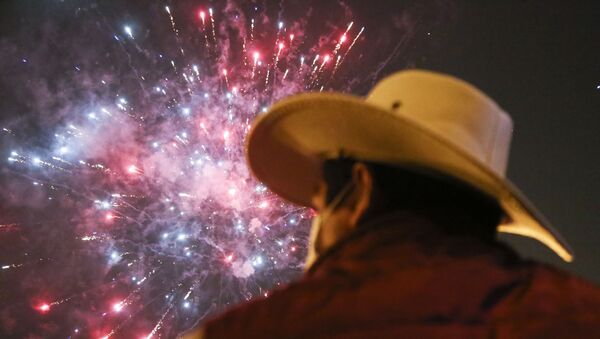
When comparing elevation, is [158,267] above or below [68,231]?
below

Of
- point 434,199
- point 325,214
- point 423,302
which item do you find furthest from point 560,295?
point 325,214

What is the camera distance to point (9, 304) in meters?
13.4

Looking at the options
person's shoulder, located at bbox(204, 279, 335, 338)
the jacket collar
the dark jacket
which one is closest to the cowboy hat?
the jacket collar

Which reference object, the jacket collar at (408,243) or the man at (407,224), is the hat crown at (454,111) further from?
the jacket collar at (408,243)

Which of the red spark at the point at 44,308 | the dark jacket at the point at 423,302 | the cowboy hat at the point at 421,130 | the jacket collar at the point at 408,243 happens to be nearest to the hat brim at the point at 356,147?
the cowboy hat at the point at 421,130

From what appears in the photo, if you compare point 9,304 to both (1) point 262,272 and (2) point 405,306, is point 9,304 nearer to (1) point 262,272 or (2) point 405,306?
(1) point 262,272

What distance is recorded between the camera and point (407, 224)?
1232 millimetres

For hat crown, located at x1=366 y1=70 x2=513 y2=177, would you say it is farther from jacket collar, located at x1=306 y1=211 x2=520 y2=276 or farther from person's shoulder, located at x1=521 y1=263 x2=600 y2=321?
person's shoulder, located at x1=521 y1=263 x2=600 y2=321

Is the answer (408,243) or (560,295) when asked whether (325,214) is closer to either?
(408,243)

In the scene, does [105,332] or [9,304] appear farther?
[105,332]

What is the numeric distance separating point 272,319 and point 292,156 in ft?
3.75

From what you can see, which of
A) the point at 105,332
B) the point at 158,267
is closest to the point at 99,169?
the point at 158,267

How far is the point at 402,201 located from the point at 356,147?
0.36 meters

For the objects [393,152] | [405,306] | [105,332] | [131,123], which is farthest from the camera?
[105,332]
